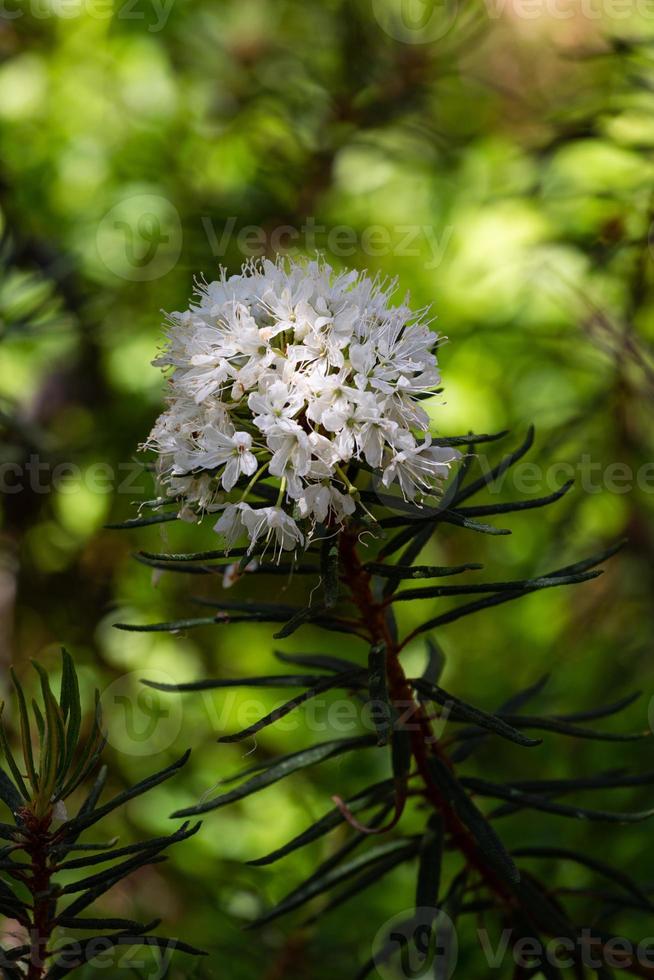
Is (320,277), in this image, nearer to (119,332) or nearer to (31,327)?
(31,327)

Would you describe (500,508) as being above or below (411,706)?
above

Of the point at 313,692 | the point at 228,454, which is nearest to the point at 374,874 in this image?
the point at 313,692

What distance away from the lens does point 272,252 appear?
6.57ft

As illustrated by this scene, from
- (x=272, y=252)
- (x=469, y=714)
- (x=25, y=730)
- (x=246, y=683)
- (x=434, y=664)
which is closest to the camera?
(x=25, y=730)

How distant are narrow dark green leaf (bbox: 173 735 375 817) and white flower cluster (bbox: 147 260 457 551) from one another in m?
0.24

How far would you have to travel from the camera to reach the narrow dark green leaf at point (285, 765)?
2.81 ft

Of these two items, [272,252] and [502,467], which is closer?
[502,467]

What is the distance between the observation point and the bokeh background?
189cm

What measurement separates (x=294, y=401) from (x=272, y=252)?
4.33ft

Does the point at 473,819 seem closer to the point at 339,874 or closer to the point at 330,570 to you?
the point at 339,874

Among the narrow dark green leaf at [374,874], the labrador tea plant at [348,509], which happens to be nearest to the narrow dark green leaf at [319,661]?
the labrador tea plant at [348,509]

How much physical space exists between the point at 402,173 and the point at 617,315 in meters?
0.64

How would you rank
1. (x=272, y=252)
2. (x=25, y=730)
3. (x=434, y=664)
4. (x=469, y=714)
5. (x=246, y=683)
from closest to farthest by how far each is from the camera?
(x=25, y=730)
(x=469, y=714)
(x=246, y=683)
(x=434, y=664)
(x=272, y=252)

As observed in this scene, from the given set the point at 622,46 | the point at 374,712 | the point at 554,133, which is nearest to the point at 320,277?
the point at 374,712
